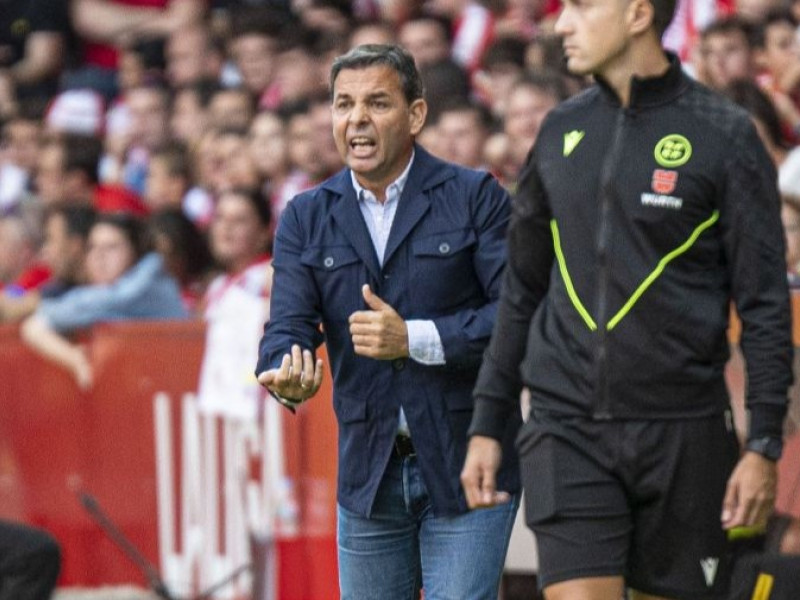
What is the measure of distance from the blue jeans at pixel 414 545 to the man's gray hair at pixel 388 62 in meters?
1.03

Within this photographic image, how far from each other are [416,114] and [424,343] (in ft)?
2.29

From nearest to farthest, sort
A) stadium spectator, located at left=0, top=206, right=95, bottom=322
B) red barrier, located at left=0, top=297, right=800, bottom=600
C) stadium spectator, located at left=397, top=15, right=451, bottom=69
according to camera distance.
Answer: red barrier, located at left=0, top=297, right=800, bottom=600, stadium spectator, located at left=397, top=15, right=451, bottom=69, stadium spectator, located at left=0, top=206, right=95, bottom=322

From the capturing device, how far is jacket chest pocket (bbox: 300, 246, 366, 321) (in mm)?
5680

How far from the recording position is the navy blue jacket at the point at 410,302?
18.5ft

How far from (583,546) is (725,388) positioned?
0.52 meters

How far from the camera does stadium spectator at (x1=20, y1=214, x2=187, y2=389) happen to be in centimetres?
1044

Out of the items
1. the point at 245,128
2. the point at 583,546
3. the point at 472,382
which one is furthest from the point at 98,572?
the point at 583,546

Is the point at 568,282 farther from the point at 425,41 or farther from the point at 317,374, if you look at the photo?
the point at 425,41

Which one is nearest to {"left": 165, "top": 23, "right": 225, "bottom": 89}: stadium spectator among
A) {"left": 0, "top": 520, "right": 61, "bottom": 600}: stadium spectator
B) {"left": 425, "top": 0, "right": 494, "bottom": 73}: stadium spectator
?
{"left": 425, "top": 0, "right": 494, "bottom": 73}: stadium spectator

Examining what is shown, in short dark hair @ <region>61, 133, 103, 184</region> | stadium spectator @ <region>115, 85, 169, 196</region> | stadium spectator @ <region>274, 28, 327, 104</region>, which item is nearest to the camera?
stadium spectator @ <region>274, 28, 327, 104</region>

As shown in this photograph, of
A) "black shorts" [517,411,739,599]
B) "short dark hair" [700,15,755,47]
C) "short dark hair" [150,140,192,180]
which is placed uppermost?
"short dark hair" [700,15,755,47]

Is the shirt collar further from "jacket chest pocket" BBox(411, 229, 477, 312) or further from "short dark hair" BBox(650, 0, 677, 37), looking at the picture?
"short dark hair" BBox(650, 0, 677, 37)

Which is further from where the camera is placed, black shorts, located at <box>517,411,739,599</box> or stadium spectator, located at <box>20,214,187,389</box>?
stadium spectator, located at <box>20,214,187,389</box>

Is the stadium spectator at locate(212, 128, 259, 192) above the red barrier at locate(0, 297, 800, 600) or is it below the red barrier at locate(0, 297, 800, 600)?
above
